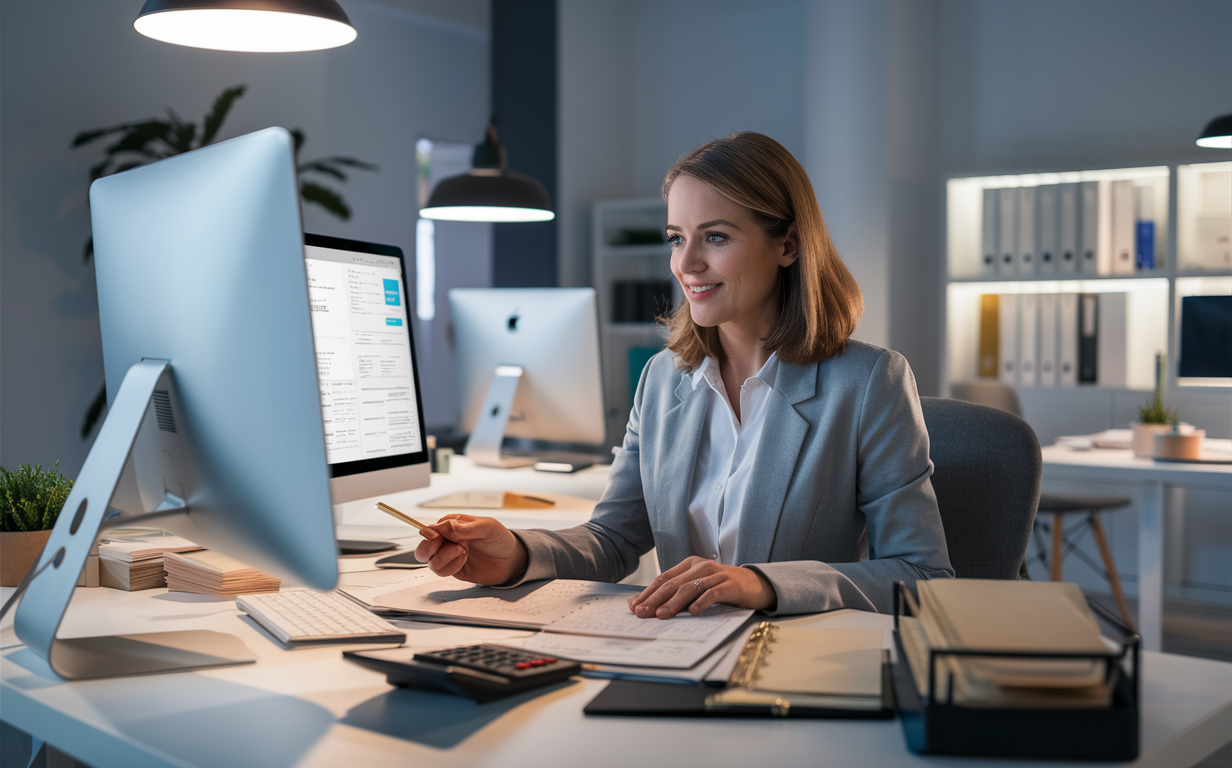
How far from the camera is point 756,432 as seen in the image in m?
1.58

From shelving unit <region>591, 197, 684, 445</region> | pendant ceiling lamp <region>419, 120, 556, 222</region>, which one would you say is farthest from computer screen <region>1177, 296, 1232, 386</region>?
pendant ceiling lamp <region>419, 120, 556, 222</region>

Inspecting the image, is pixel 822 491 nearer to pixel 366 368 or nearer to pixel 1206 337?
pixel 366 368

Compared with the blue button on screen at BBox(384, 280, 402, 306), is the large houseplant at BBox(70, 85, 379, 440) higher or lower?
higher

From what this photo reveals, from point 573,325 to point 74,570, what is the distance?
1.74 meters

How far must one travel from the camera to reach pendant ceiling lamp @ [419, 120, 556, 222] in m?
3.03

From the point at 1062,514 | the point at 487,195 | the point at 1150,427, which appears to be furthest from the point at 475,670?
the point at 1062,514

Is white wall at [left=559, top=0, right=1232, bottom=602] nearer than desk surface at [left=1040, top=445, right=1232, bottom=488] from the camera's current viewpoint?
No

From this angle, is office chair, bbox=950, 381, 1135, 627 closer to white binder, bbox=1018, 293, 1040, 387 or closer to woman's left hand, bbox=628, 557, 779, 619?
white binder, bbox=1018, 293, 1040, 387

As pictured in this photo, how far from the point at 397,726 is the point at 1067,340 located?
13.4 ft

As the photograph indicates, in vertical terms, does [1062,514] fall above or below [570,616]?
below

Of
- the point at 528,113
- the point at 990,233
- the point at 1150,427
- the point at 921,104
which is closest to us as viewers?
the point at 1150,427

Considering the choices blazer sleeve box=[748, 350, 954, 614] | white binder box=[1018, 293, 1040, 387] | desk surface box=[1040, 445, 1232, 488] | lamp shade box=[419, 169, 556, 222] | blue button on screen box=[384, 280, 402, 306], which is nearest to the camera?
blazer sleeve box=[748, 350, 954, 614]

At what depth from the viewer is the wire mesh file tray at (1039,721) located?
75 centimetres

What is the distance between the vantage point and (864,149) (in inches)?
181
